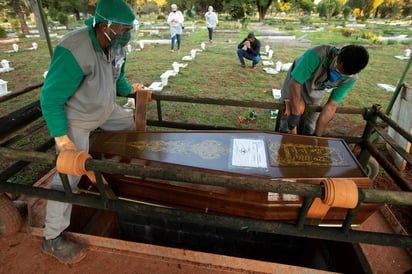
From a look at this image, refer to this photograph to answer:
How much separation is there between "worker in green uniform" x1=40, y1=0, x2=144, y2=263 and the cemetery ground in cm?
105

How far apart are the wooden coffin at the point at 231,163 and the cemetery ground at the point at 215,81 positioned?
1.32 m

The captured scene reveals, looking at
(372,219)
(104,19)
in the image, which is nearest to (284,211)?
(372,219)

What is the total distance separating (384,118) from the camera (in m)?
2.16

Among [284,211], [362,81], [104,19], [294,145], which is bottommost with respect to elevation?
[362,81]

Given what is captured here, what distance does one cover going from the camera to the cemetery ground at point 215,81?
529cm

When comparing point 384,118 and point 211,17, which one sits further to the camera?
point 211,17

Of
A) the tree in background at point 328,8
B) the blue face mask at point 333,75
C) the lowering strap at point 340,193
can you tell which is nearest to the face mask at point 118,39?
the lowering strap at point 340,193

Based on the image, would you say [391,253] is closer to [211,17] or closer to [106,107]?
[106,107]

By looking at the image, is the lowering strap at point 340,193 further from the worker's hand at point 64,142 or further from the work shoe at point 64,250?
the work shoe at point 64,250

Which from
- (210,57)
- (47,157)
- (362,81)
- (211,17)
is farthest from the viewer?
(211,17)

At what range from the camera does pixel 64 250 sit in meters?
1.88

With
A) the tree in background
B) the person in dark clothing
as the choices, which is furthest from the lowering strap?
the tree in background

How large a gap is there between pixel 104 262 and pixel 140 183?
2.20 ft

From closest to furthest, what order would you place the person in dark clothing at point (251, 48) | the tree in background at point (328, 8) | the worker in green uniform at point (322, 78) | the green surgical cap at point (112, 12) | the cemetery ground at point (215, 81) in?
the green surgical cap at point (112, 12) → the worker in green uniform at point (322, 78) → the cemetery ground at point (215, 81) → the person in dark clothing at point (251, 48) → the tree in background at point (328, 8)
